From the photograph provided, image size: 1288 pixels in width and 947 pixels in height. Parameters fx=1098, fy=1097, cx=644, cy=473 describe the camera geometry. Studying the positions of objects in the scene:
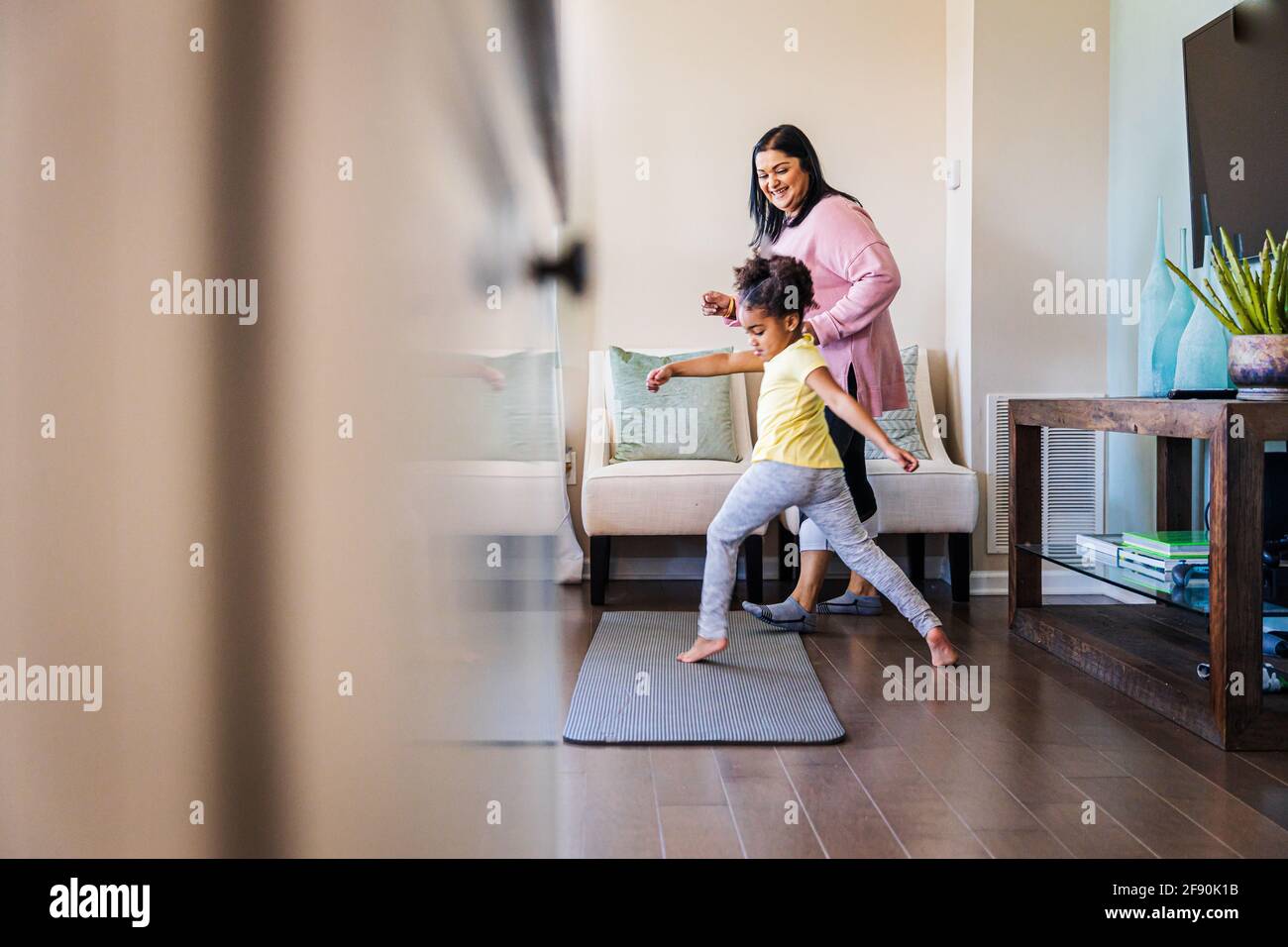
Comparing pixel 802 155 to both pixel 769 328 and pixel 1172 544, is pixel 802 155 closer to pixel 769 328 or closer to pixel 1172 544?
pixel 769 328

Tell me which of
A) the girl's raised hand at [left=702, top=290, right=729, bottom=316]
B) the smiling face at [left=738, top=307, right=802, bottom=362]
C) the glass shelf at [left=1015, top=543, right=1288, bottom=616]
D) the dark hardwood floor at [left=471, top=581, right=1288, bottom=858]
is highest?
the girl's raised hand at [left=702, top=290, right=729, bottom=316]

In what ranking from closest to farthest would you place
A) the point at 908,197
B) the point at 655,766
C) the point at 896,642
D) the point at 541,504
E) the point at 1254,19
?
the point at 541,504, the point at 655,766, the point at 1254,19, the point at 896,642, the point at 908,197

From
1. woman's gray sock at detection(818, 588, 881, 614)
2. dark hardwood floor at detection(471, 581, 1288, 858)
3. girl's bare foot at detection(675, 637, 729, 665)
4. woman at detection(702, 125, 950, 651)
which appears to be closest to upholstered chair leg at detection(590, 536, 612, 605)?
woman at detection(702, 125, 950, 651)

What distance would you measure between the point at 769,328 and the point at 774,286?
0.35 ft

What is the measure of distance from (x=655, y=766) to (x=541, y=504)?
149cm

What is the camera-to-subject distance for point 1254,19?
2693 millimetres

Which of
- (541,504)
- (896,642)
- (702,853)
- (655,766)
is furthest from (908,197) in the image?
(541,504)

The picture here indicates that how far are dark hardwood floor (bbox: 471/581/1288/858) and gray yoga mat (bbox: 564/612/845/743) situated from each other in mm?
53

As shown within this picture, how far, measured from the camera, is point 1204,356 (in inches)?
97.2

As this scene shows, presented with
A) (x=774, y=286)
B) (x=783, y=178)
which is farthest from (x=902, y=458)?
(x=783, y=178)

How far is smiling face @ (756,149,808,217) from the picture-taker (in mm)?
3176

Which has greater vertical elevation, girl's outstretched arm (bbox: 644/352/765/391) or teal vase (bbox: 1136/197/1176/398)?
teal vase (bbox: 1136/197/1176/398)

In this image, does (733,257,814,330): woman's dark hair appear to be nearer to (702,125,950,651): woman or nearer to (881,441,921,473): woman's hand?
(702,125,950,651): woman

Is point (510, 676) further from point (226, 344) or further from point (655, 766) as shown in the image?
point (655, 766)
